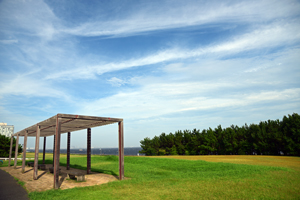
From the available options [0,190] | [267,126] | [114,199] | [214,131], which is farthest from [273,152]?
[0,190]

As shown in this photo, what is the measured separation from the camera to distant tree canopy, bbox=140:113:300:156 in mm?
36562

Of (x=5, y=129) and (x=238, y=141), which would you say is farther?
(x=5, y=129)

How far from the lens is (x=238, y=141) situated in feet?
149

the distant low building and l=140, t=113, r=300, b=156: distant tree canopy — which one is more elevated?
the distant low building

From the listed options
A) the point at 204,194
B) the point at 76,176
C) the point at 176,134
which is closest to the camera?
the point at 204,194

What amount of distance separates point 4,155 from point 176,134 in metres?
44.4

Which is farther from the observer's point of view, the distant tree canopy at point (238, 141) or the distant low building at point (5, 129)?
the distant low building at point (5, 129)

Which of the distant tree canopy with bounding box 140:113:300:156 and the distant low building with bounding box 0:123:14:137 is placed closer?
the distant tree canopy with bounding box 140:113:300:156

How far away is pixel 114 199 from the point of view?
7.74m

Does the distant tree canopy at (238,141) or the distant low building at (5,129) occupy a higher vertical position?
the distant low building at (5,129)

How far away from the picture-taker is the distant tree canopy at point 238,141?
36.6 meters

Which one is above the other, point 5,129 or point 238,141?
point 5,129

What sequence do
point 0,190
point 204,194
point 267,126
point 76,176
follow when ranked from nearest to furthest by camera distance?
1. point 204,194
2. point 0,190
3. point 76,176
4. point 267,126

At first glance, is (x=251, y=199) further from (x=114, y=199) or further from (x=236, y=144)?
(x=236, y=144)
